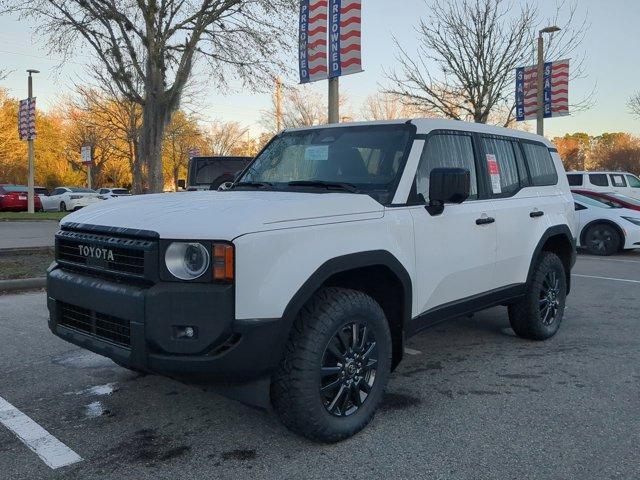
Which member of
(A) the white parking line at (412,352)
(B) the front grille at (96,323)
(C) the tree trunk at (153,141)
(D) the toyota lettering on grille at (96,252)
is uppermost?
(C) the tree trunk at (153,141)

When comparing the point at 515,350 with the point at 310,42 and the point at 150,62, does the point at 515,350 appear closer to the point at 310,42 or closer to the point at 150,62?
the point at 310,42

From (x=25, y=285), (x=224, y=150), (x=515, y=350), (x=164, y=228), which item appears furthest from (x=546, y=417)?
(x=224, y=150)

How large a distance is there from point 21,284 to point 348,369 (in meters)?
6.33

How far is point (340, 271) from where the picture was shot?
126 inches

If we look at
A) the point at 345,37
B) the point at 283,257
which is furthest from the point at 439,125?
the point at 345,37

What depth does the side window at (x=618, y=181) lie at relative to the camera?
783 inches

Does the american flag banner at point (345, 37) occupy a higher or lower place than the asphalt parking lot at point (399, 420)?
higher

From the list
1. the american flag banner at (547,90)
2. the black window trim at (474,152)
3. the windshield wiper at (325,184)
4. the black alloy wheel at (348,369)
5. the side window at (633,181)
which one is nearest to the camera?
the black alloy wheel at (348,369)

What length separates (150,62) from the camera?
1728 cm

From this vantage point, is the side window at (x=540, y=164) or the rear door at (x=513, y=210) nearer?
the rear door at (x=513, y=210)

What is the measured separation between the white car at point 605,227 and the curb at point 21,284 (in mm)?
10783

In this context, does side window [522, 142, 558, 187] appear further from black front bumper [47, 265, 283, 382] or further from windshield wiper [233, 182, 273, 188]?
black front bumper [47, 265, 283, 382]

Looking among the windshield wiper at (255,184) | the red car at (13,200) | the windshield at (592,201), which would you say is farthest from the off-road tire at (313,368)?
the red car at (13,200)

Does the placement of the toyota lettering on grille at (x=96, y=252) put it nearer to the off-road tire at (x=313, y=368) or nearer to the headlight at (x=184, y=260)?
the headlight at (x=184, y=260)
